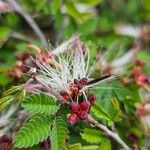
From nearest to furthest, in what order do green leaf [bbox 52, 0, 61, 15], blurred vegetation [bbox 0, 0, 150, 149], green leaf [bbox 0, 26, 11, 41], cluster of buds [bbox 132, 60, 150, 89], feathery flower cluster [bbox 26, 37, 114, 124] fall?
feathery flower cluster [bbox 26, 37, 114, 124] → blurred vegetation [bbox 0, 0, 150, 149] → cluster of buds [bbox 132, 60, 150, 89] → green leaf [bbox 0, 26, 11, 41] → green leaf [bbox 52, 0, 61, 15]

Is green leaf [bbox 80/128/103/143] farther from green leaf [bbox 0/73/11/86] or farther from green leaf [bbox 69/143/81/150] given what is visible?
green leaf [bbox 0/73/11/86]

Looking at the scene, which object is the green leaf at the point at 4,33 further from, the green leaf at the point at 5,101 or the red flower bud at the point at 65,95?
the red flower bud at the point at 65,95

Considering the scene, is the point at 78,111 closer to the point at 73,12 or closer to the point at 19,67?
the point at 19,67

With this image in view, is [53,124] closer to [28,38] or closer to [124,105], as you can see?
[124,105]


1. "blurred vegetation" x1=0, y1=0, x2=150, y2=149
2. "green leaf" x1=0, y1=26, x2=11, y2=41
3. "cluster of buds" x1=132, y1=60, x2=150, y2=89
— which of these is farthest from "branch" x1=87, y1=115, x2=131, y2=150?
"green leaf" x1=0, y1=26, x2=11, y2=41

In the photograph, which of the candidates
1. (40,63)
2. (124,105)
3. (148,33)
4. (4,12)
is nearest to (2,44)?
(4,12)

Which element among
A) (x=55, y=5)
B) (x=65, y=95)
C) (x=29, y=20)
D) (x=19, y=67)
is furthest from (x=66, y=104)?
(x=29, y=20)
